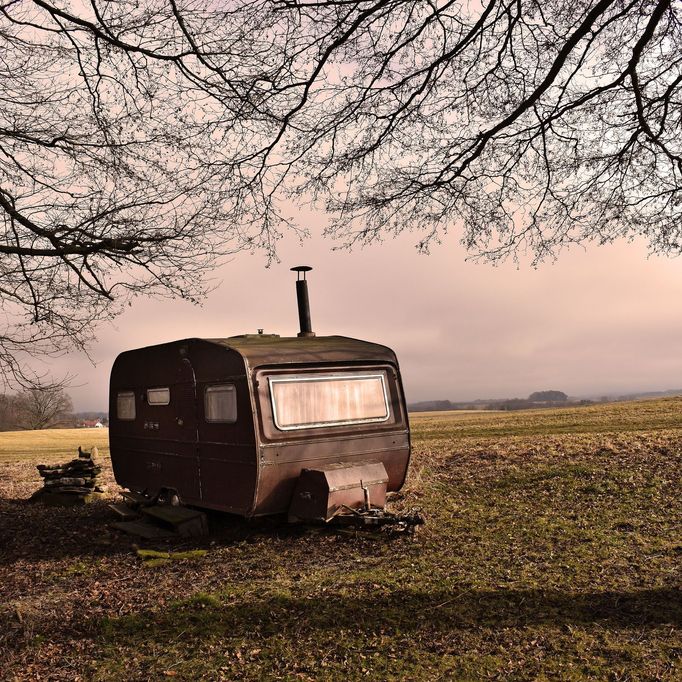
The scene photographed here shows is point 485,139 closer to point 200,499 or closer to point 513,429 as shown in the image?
point 200,499

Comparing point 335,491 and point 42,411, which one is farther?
point 42,411

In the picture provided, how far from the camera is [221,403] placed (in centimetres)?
953

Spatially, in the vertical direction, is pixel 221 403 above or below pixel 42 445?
above

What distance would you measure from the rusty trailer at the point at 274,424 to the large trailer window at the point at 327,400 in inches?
0.6

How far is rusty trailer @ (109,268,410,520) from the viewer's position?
29.7 feet

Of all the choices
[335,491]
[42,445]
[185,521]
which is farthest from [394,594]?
[42,445]

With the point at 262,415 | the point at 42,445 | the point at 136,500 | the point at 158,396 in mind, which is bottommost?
the point at 136,500

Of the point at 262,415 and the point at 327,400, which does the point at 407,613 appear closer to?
the point at 262,415

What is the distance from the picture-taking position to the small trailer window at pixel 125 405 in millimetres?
12273

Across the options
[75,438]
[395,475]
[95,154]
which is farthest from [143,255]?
[75,438]

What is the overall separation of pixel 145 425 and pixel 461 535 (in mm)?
6094

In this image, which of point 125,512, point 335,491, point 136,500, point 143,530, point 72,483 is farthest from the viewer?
point 72,483

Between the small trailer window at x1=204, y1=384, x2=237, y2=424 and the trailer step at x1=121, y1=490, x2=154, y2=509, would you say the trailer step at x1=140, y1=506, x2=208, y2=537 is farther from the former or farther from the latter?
the small trailer window at x1=204, y1=384, x2=237, y2=424

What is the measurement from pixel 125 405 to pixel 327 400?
490cm
